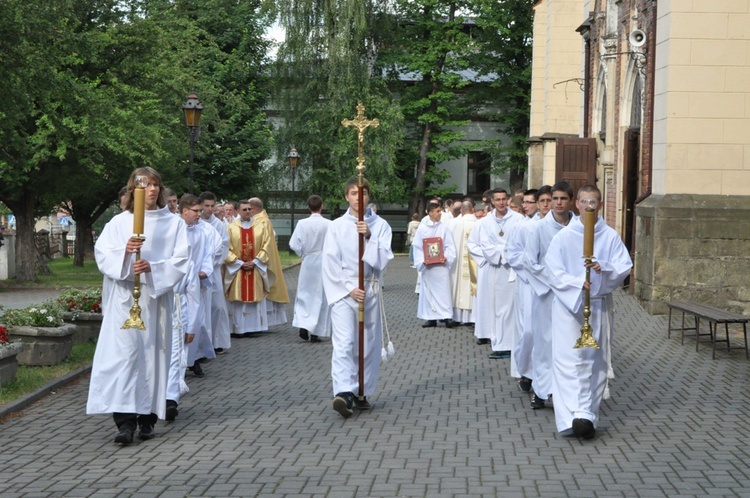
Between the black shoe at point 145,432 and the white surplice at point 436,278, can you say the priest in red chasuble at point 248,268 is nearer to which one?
the white surplice at point 436,278

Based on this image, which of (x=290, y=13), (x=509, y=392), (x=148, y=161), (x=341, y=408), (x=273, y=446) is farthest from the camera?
(x=290, y=13)

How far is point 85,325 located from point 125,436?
547 centimetres

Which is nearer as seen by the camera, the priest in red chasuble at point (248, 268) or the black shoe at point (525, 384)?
the black shoe at point (525, 384)

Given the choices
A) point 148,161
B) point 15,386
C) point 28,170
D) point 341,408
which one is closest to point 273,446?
point 341,408

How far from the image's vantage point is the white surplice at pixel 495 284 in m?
13.6

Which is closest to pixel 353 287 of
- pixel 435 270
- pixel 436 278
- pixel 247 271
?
pixel 247 271

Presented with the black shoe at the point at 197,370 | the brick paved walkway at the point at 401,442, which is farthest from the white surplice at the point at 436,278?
the black shoe at the point at 197,370

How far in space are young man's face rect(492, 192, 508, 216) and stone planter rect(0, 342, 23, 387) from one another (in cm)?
631

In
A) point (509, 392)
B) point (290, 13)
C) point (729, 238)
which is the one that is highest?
point (290, 13)

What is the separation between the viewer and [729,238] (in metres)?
17.8

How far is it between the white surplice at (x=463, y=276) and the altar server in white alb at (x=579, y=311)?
8388 millimetres

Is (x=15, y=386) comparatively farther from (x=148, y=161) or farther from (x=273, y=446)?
(x=148, y=161)

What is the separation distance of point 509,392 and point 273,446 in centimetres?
326

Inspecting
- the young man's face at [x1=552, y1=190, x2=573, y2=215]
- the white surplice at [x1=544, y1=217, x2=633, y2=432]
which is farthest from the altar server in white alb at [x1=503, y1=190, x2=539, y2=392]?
the white surplice at [x1=544, y1=217, x2=633, y2=432]
